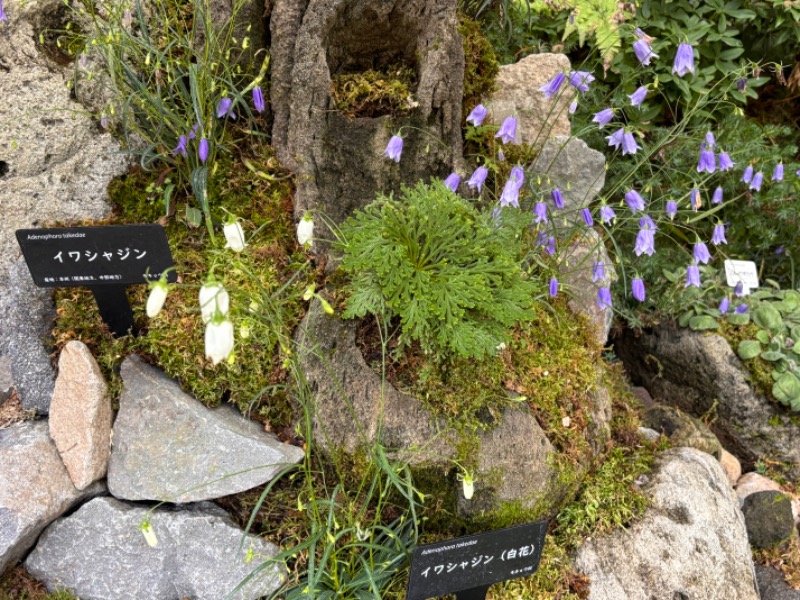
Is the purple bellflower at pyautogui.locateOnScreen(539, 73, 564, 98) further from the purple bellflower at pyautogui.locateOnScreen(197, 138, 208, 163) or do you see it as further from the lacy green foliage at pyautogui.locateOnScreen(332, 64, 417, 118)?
the purple bellflower at pyautogui.locateOnScreen(197, 138, 208, 163)

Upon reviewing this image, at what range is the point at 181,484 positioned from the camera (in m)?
2.83

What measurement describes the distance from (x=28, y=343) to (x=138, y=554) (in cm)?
117

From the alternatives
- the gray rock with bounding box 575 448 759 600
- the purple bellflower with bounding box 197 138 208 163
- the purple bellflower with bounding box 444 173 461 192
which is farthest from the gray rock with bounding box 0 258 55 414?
the gray rock with bounding box 575 448 759 600

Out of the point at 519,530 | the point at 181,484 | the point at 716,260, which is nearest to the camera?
the point at 519,530

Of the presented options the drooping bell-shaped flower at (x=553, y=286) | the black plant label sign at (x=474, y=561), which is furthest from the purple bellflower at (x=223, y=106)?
the black plant label sign at (x=474, y=561)

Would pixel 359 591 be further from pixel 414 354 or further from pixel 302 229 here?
pixel 302 229

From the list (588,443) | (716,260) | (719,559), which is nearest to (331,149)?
(588,443)

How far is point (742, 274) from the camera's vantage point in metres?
4.72

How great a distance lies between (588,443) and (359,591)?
1.41 metres

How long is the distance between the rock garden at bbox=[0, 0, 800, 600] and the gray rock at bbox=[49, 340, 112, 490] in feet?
0.04

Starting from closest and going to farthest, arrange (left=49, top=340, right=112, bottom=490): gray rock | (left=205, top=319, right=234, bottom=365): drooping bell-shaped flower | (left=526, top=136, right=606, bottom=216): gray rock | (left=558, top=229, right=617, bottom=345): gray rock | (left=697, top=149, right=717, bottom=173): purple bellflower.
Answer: (left=205, top=319, right=234, bottom=365): drooping bell-shaped flower → (left=49, top=340, right=112, bottom=490): gray rock → (left=697, top=149, right=717, bottom=173): purple bellflower → (left=558, top=229, right=617, bottom=345): gray rock → (left=526, top=136, right=606, bottom=216): gray rock

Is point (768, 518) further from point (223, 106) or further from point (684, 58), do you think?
point (223, 106)

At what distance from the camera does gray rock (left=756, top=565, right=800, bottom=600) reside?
3.53m

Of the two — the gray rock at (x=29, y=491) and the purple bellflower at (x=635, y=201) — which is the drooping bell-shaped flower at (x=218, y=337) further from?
the purple bellflower at (x=635, y=201)
